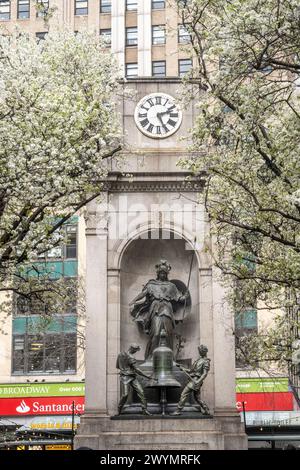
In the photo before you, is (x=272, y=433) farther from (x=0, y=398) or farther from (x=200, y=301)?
(x=200, y=301)

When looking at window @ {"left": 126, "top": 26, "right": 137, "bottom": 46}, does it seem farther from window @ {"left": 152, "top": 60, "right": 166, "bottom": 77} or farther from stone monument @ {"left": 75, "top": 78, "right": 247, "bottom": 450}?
stone monument @ {"left": 75, "top": 78, "right": 247, "bottom": 450}

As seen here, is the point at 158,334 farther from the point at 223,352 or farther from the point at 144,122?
the point at 144,122

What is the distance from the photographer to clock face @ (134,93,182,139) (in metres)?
24.0

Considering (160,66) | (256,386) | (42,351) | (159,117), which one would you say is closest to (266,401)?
(256,386)

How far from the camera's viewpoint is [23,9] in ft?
208

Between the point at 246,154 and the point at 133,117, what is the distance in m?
7.43

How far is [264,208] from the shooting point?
16891 millimetres

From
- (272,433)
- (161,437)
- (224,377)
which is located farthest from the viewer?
(272,433)

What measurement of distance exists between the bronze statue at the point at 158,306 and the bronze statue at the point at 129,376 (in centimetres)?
104

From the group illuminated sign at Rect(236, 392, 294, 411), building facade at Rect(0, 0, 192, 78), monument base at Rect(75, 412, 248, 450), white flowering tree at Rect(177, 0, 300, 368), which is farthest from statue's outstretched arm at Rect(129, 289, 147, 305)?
building facade at Rect(0, 0, 192, 78)

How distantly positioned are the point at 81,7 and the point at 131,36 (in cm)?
492

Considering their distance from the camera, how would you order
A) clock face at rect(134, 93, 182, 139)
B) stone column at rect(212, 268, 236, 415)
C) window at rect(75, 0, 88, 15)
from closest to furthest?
stone column at rect(212, 268, 236, 415)
clock face at rect(134, 93, 182, 139)
window at rect(75, 0, 88, 15)

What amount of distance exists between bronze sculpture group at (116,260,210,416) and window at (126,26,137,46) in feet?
133

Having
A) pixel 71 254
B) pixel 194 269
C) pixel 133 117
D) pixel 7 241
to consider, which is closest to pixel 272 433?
pixel 71 254
